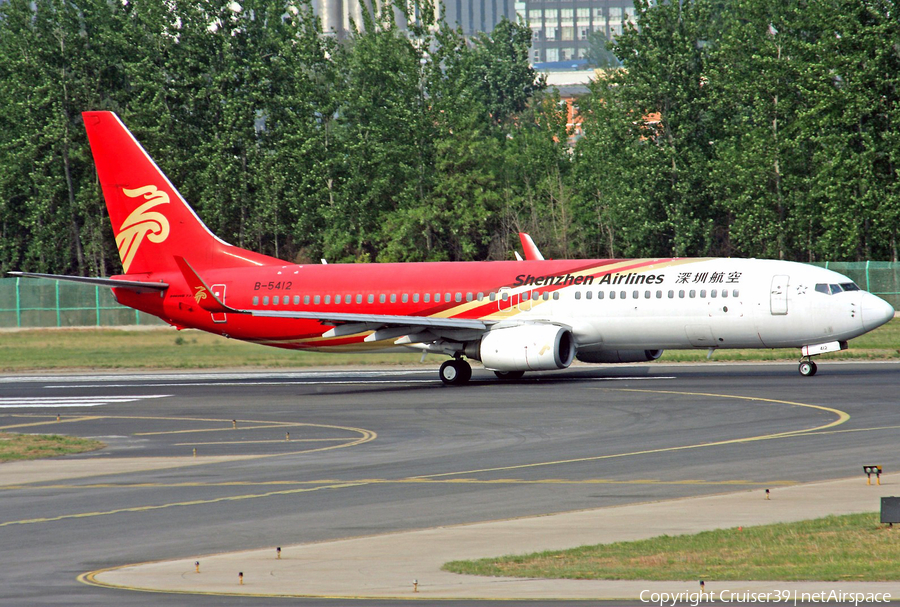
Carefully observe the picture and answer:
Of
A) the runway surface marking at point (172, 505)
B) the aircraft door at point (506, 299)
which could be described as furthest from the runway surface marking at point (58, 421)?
the aircraft door at point (506, 299)

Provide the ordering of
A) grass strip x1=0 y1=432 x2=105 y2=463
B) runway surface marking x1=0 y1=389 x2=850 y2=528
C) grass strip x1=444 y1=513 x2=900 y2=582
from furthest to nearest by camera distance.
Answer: grass strip x1=0 y1=432 x2=105 y2=463 < runway surface marking x1=0 y1=389 x2=850 y2=528 < grass strip x1=444 y1=513 x2=900 y2=582

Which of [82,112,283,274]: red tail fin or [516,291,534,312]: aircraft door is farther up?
[82,112,283,274]: red tail fin

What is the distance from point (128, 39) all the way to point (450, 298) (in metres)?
56.2

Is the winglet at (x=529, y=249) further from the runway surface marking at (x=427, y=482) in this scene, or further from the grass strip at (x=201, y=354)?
the runway surface marking at (x=427, y=482)

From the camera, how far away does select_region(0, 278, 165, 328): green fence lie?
6788cm

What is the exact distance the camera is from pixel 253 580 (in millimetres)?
12055

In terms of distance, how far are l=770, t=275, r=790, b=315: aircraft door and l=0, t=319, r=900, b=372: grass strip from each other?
1035cm

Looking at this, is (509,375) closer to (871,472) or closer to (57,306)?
(871,472)

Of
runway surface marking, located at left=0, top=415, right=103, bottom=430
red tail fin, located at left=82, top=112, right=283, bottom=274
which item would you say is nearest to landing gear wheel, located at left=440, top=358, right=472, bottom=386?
red tail fin, located at left=82, top=112, right=283, bottom=274

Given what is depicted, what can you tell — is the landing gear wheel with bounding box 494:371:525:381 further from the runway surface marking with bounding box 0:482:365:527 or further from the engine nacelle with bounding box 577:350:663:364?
the runway surface marking with bounding box 0:482:365:527

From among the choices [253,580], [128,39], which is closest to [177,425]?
[253,580]

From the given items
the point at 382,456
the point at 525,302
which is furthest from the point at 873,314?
the point at 382,456

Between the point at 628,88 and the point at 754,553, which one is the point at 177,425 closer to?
the point at 754,553

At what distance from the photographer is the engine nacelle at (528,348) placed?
35.1 m
